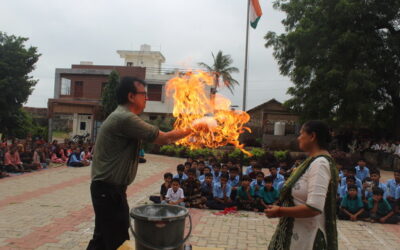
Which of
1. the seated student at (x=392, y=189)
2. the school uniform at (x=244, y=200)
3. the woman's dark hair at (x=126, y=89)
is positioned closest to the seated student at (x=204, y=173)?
the school uniform at (x=244, y=200)

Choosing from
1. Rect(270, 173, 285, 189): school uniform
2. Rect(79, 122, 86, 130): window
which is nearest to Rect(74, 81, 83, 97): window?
Rect(79, 122, 86, 130): window

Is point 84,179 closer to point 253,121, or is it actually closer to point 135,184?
point 135,184

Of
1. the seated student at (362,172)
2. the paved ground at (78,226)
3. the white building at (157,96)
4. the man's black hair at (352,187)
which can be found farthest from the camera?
the white building at (157,96)

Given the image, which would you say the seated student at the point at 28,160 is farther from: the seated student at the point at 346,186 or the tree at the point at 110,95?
the tree at the point at 110,95

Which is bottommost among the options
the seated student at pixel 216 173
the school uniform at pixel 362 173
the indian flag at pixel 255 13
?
the seated student at pixel 216 173

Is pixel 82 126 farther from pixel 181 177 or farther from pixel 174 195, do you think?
pixel 174 195

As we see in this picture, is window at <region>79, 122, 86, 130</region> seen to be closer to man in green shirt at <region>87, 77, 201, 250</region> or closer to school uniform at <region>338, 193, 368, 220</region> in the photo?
school uniform at <region>338, 193, 368, 220</region>

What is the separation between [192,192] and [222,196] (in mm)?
731

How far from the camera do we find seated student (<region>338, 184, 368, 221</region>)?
7246 millimetres

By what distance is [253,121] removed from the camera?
25.5 m

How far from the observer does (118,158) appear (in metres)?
2.75

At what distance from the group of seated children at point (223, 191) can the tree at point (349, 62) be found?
930cm

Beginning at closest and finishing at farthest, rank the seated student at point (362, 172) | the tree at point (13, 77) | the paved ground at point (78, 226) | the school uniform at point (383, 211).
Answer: the paved ground at point (78, 226) < the school uniform at point (383, 211) < the seated student at point (362, 172) < the tree at point (13, 77)

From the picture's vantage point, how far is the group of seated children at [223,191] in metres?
7.71
